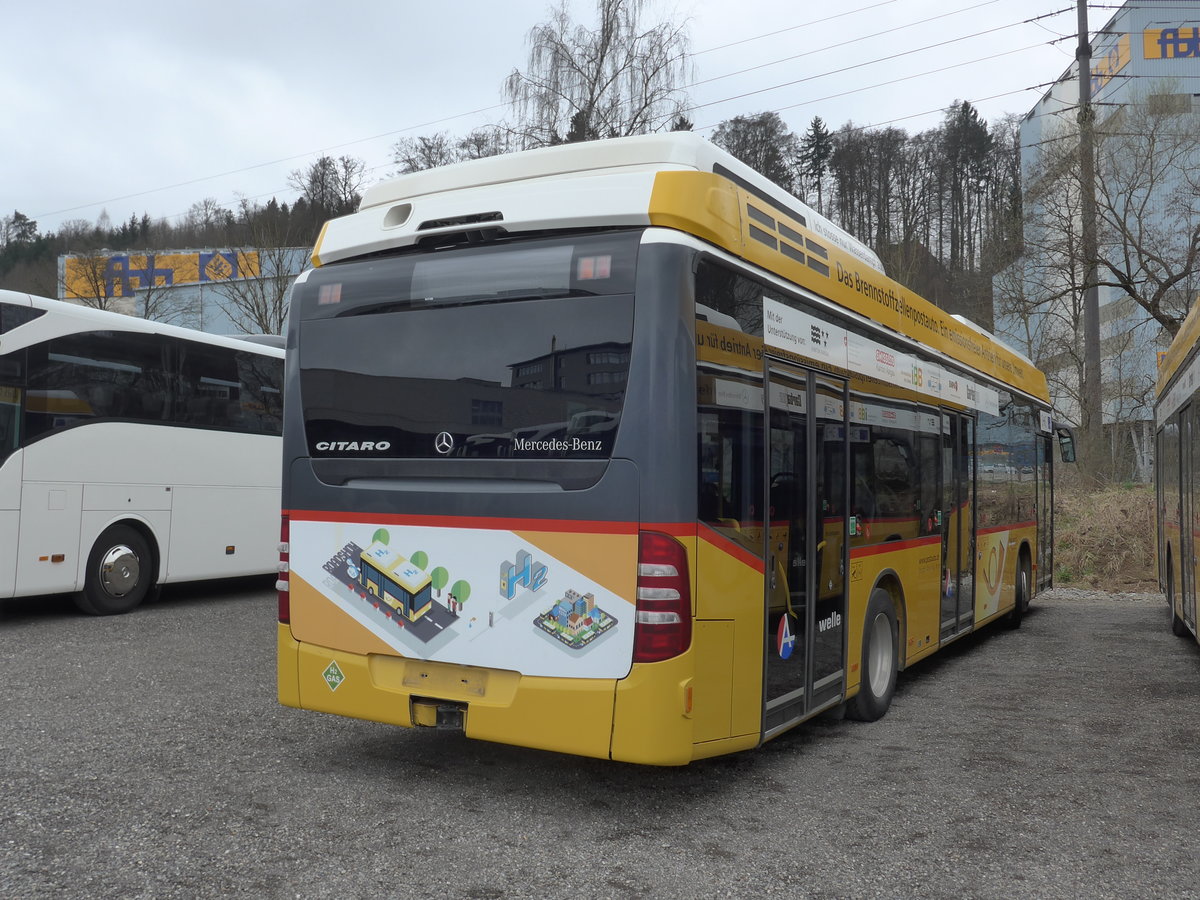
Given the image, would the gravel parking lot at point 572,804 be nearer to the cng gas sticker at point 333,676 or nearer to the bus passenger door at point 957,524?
the cng gas sticker at point 333,676

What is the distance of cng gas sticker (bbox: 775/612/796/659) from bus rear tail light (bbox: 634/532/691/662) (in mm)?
999

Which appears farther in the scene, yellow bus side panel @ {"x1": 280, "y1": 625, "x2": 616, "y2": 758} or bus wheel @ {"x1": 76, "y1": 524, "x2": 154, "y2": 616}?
bus wheel @ {"x1": 76, "y1": 524, "x2": 154, "y2": 616}

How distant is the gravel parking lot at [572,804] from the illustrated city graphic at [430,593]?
889mm

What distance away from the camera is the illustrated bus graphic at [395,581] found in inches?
200

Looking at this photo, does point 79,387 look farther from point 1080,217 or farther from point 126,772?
point 1080,217

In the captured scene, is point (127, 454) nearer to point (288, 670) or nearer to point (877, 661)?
point (288, 670)

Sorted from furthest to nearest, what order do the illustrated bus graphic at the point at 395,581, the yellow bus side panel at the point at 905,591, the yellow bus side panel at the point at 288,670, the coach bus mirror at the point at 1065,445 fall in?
the coach bus mirror at the point at 1065,445
the yellow bus side panel at the point at 905,591
the yellow bus side panel at the point at 288,670
the illustrated bus graphic at the point at 395,581

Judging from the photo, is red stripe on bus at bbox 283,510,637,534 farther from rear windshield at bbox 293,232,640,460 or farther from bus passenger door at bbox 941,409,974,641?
bus passenger door at bbox 941,409,974,641

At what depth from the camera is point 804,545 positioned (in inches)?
223

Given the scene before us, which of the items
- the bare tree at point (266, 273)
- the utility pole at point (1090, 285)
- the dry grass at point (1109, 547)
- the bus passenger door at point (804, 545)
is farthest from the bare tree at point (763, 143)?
the bus passenger door at point (804, 545)

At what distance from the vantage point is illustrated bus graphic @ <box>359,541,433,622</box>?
200 inches

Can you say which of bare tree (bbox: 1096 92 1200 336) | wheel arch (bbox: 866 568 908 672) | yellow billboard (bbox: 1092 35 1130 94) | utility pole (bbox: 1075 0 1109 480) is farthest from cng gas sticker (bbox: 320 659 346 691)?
yellow billboard (bbox: 1092 35 1130 94)

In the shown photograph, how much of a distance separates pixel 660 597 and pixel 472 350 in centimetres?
154

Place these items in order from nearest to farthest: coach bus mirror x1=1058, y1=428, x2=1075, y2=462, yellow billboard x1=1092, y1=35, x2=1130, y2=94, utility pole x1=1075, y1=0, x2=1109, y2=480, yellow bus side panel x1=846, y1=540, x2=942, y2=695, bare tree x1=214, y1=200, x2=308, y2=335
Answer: yellow bus side panel x1=846, y1=540, x2=942, y2=695, coach bus mirror x1=1058, y1=428, x2=1075, y2=462, utility pole x1=1075, y1=0, x2=1109, y2=480, bare tree x1=214, y1=200, x2=308, y2=335, yellow billboard x1=1092, y1=35, x2=1130, y2=94
